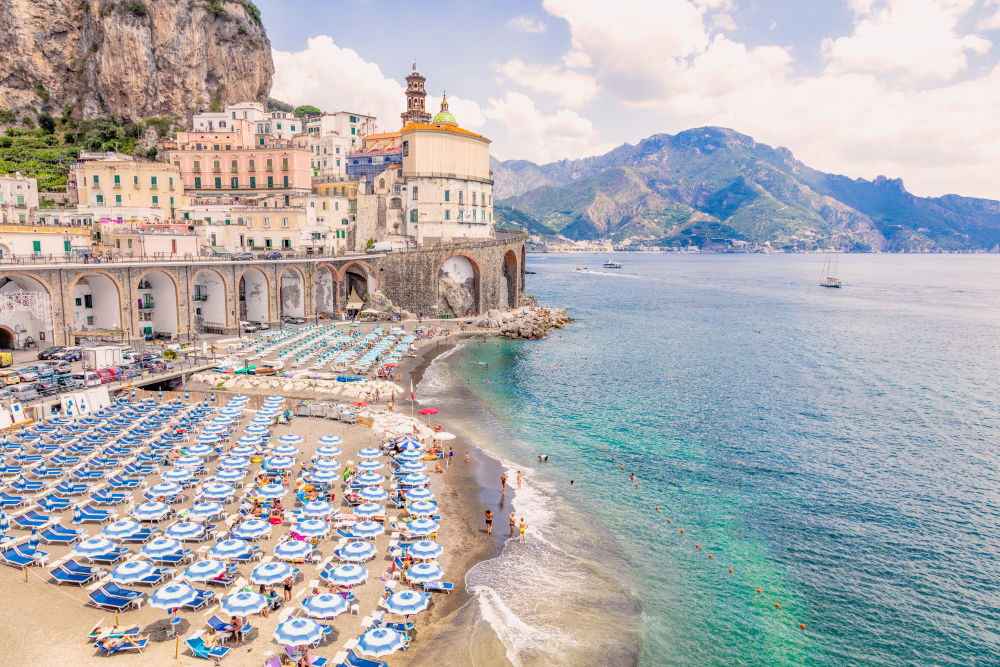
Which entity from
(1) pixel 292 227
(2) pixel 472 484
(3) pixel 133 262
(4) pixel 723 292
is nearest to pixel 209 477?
(2) pixel 472 484

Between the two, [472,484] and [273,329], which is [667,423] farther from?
[273,329]

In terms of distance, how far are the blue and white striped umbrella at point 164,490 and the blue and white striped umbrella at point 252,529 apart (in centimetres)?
550

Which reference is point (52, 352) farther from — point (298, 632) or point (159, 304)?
point (298, 632)

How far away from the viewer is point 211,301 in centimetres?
6800

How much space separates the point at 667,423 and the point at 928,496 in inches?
707

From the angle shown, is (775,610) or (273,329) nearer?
(775,610)

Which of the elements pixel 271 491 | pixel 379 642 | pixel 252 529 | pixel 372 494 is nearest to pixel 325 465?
pixel 271 491

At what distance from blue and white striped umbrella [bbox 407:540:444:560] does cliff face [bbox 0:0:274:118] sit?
12065 cm

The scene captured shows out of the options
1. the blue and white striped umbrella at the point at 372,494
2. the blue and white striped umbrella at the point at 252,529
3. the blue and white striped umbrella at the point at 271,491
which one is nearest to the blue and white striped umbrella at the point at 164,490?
the blue and white striped umbrella at the point at 271,491

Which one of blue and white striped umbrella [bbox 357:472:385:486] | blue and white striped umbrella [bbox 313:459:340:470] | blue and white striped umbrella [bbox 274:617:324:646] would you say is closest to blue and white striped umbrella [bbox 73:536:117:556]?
blue and white striped umbrella [bbox 274:617:324:646]

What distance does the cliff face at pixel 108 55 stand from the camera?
10850cm

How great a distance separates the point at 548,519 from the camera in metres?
31.2

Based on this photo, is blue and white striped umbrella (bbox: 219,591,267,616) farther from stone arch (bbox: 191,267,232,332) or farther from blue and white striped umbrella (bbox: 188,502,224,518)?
stone arch (bbox: 191,267,232,332)

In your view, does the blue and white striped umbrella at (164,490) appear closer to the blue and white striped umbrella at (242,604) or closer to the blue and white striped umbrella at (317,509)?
the blue and white striped umbrella at (317,509)
